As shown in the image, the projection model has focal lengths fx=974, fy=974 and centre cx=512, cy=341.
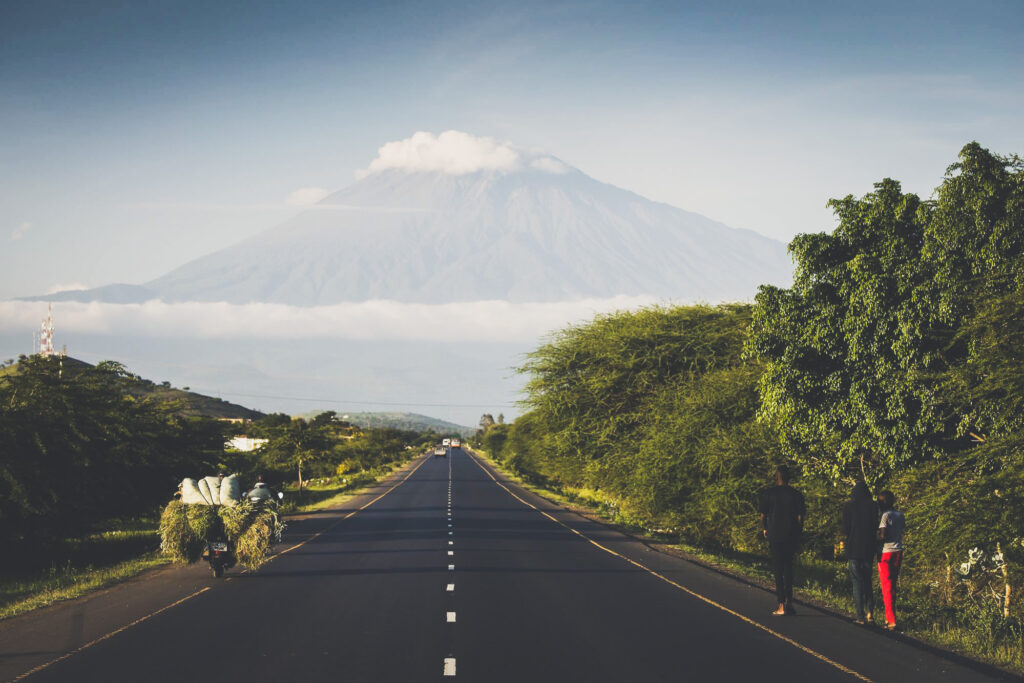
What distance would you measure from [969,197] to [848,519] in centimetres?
731

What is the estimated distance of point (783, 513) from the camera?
13.4 m

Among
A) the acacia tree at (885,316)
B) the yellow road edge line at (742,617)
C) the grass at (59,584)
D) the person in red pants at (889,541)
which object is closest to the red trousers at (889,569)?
the person in red pants at (889,541)

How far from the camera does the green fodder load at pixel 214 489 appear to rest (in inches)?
683

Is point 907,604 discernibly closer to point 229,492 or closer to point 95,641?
point 229,492

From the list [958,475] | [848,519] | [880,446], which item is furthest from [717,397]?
[848,519]

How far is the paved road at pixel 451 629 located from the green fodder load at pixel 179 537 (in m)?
0.52

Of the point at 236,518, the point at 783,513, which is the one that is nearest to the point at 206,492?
the point at 236,518

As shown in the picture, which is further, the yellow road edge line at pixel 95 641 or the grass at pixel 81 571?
the grass at pixel 81 571

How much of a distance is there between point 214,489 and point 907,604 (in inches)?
490

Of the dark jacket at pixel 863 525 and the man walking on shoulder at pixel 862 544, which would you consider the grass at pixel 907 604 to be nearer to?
the man walking on shoulder at pixel 862 544

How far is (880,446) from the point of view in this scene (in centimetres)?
1834

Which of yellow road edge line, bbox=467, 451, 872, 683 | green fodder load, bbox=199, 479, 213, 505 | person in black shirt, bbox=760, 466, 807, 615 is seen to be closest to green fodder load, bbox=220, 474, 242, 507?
green fodder load, bbox=199, 479, 213, 505

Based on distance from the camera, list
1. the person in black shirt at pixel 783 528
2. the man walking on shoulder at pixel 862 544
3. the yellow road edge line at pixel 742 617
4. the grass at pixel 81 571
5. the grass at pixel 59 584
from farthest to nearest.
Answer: the grass at pixel 81 571 → the grass at pixel 59 584 → the person in black shirt at pixel 783 528 → the man walking on shoulder at pixel 862 544 → the yellow road edge line at pixel 742 617

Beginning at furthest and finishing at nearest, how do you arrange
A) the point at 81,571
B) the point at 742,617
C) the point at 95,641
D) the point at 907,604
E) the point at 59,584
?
the point at 81,571 → the point at 59,584 → the point at 907,604 → the point at 742,617 → the point at 95,641
